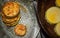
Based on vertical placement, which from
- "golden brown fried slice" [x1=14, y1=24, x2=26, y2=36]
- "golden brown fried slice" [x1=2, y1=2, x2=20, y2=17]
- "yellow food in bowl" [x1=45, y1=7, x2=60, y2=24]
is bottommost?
"golden brown fried slice" [x1=14, y1=24, x2=26, y2=36]

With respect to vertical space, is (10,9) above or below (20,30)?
above

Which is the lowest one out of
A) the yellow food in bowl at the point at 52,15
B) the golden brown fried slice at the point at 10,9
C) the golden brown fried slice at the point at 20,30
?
the golden brown fried slice at the point at 20,30

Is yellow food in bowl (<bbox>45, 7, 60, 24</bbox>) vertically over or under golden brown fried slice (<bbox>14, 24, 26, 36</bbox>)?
over

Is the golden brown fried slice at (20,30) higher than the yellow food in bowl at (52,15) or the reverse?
the reverse

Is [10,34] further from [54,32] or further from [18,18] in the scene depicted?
[54,32]
